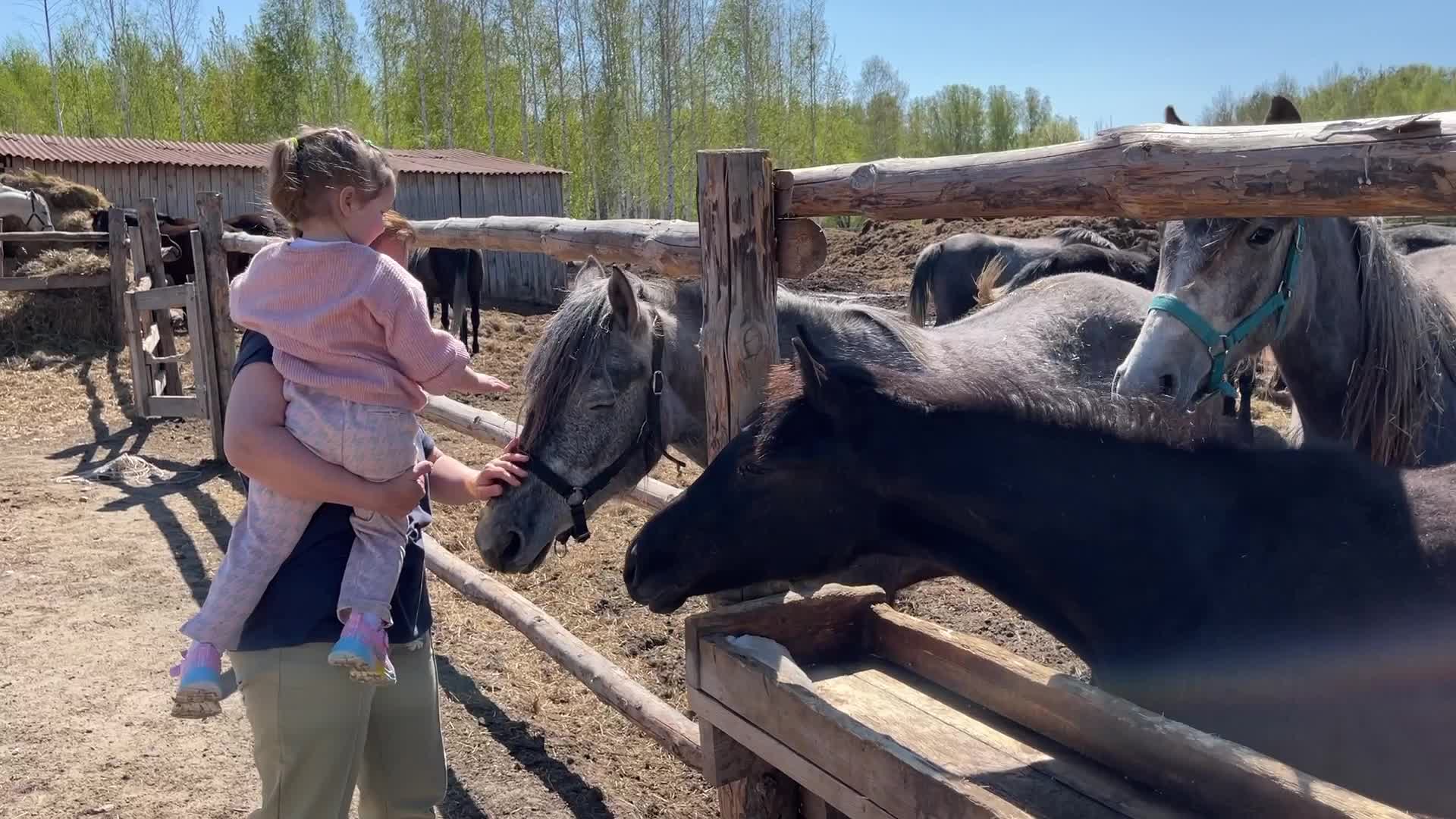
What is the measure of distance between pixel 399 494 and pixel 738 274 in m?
1.10

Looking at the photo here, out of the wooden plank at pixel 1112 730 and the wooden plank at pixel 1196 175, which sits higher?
the wooden plank at pixel 1196 175

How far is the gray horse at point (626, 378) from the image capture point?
3.25m

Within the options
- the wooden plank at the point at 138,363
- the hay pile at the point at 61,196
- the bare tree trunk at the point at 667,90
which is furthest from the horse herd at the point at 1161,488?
the bare tree trunk at the point at 667,90

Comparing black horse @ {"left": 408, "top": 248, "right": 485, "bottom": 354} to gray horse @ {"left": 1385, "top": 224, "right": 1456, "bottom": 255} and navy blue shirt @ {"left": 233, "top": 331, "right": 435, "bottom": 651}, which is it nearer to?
gray horse @ {"left": 1385, "top": 224, "right": 1456, "bottom": 255}

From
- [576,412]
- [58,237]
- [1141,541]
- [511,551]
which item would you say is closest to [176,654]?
[511,551]

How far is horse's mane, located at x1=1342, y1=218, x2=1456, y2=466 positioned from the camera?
309cm

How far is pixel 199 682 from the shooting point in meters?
1.96

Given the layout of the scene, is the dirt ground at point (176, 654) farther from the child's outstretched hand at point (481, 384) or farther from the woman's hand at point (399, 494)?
the woman's hand at point (399, 494)

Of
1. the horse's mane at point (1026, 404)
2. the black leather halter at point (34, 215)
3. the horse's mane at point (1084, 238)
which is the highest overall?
the black leather halter at point (34, 215)

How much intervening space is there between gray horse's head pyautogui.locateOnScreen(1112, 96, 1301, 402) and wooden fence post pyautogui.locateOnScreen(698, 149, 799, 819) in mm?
1021

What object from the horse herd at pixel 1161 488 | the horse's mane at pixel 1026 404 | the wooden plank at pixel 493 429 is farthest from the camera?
the wooden plank at pixel 493 429

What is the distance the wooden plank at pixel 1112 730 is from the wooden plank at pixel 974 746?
0.03 meters

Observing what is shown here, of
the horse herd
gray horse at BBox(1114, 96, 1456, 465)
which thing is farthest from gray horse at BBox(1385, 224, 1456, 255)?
the horse herd

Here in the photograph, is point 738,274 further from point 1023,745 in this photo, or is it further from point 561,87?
point 561,87
